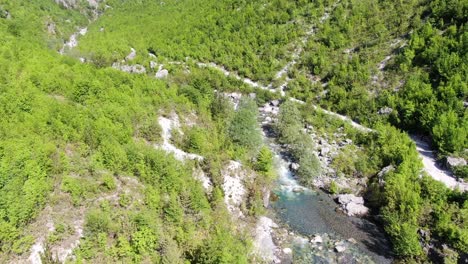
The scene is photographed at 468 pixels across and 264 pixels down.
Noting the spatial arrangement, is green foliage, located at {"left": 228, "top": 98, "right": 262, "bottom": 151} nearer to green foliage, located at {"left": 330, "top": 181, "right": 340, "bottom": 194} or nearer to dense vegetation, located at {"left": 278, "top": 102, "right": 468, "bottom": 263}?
dense vegetation, located at {"left": 278, "top": 102, "right": 468, "bottom": 263}

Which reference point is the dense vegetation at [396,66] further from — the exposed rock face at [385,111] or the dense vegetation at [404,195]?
the dense vegetation at [404,195]

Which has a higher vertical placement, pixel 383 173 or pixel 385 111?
pixel 383 173

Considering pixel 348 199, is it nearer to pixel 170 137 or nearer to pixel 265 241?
pixel 265 241

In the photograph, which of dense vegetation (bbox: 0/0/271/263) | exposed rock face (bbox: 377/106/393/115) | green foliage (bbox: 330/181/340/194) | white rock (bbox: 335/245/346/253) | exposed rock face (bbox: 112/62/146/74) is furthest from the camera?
exposed rock face (bbox: 112/62/146/74)

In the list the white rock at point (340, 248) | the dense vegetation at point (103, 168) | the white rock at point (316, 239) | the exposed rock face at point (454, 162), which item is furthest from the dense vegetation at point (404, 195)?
the dense vegetation at point (103, 168)

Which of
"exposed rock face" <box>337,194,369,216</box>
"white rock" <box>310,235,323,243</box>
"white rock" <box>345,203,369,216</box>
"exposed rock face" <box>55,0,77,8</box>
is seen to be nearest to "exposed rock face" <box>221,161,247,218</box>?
"white rock" <box>310,235,323,243</box>

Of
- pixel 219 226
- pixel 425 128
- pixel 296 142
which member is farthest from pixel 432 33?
pixel 219 226

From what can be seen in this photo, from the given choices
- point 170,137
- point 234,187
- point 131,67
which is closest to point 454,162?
point 234,187

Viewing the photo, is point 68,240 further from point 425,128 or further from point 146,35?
point 146,35
